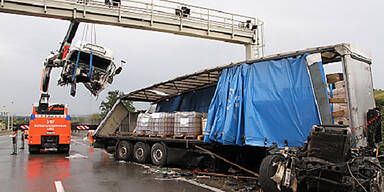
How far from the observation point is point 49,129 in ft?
53.3

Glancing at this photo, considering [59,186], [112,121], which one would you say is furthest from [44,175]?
[112,121]

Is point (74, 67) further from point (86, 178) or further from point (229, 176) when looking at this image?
point (229, 176)

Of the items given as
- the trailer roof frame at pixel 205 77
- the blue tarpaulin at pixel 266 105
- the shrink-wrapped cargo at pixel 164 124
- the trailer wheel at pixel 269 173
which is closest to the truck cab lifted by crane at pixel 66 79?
the trailer roof frame at pixel 205 77

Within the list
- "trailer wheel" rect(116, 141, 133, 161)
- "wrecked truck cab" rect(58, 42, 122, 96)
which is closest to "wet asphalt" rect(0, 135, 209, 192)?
"trailer wheel" rect(116, 141, 133, 161)

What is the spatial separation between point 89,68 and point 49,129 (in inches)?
269

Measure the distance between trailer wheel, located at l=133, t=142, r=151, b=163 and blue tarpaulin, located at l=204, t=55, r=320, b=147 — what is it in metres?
3.93

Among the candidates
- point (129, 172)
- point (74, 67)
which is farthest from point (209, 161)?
point (74, 67)

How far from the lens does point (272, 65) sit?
7289 millimetres

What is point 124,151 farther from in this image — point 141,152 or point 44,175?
point 44,175

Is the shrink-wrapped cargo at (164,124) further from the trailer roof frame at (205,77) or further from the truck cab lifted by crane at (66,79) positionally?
the truck cab lifted by crane at (66,79)

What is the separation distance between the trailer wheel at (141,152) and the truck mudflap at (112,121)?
2512 millimetres

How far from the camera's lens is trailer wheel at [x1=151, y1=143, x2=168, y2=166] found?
10.6 m

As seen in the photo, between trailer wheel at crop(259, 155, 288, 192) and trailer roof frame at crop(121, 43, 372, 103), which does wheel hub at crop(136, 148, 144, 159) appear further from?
trailer wheel at crop(259, 155, 288, 192)

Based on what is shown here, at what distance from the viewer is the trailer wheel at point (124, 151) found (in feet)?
40.7
